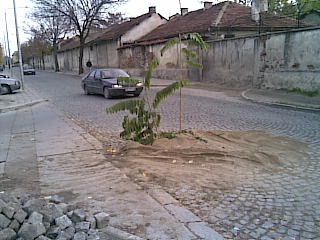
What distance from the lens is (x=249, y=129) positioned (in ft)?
26.9

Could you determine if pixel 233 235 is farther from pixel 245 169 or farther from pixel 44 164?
pixel 44 164

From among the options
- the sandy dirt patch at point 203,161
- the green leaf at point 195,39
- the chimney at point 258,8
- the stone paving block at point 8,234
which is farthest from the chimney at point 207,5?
the stone paving block at point 8,234

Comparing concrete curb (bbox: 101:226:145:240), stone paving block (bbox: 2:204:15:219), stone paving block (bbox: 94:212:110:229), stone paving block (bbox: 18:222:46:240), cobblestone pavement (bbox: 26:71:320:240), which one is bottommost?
cobblestone pavement (bbox: 26:71:320:240)

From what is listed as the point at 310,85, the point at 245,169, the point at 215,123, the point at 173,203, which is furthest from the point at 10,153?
the point at 310,85

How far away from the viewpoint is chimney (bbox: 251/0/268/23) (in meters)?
22.8

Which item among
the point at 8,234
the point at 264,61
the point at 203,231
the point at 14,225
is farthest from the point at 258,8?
the point at 8,234

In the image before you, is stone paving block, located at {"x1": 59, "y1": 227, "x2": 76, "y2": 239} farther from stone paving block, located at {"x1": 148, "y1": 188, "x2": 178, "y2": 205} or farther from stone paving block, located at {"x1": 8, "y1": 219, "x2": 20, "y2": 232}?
stone paving block, located at {"x1": 148, "y1": 188, "x2": 178, "y2": 205}

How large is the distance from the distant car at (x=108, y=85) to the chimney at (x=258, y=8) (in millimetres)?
12469

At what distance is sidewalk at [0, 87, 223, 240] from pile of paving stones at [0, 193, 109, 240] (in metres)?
0.23

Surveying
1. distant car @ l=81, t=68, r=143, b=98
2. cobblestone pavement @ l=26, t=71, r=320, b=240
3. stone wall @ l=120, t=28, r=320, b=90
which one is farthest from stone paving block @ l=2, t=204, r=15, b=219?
distant car @ l=81, t=68, r=143, b=98

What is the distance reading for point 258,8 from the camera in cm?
2331

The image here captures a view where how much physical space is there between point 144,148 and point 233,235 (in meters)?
3.16

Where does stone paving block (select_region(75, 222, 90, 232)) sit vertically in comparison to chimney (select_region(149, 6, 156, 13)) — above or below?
below

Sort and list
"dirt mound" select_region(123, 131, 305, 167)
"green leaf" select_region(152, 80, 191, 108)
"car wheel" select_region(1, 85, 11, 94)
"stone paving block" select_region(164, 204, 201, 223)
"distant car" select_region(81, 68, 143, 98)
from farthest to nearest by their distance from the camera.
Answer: "car wheel" select_region(1, 85, 11, 94), "distant car" select_region(81, 68, 143, 98), "green leaf" select_region(152, 80, 191, 108), "dirt mound" select_region(123, 131, 305, 167), "stone paving block" select_region(164, 204, 201, 223)
